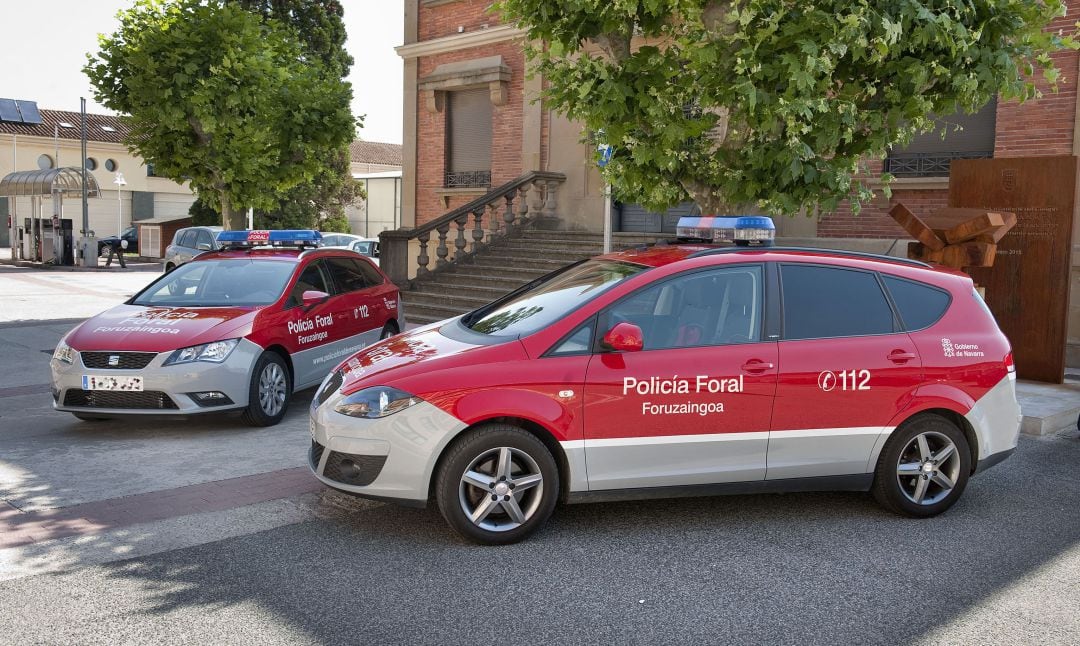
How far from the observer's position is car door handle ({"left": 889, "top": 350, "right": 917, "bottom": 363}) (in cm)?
558

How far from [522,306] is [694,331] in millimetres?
1107

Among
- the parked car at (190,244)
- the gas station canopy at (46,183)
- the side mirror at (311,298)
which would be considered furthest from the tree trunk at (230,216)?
the gas station canopy at (46,183)

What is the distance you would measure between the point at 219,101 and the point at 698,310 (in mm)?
11856

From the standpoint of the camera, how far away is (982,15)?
8.44 m

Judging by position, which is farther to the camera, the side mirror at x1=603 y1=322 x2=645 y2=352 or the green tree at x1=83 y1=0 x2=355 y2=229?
the green tree at x1=83 y1=0 x2=355 y2=229

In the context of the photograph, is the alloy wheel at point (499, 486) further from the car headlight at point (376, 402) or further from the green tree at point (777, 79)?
the green tree at point (777, 79)

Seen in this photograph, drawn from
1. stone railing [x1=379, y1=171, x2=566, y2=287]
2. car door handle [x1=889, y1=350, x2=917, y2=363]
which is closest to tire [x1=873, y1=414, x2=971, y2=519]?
car door handle [x1=889, y1=350, x2=917, y2=363]

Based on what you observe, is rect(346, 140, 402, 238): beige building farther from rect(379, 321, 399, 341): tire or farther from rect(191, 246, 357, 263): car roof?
rect(191, 246, 357, 263): car roof

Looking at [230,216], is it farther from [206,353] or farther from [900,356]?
[900,356]

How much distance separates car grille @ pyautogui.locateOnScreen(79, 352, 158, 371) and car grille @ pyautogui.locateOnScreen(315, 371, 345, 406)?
2.43 m

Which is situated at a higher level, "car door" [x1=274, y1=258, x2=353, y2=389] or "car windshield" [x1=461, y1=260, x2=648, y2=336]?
"car windshield" [x1=461, y1=260, x2=648, y2=336]

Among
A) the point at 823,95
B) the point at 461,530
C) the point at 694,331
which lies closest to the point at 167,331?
the point at 461,530

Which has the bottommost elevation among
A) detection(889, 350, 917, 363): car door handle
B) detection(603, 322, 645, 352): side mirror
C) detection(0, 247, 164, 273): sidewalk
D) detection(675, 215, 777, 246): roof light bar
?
detection(0, 247, 164, 273): sidewalk

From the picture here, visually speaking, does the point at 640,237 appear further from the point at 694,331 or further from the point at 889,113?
the point at 694,331
